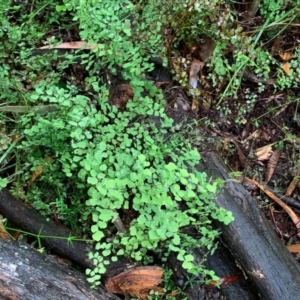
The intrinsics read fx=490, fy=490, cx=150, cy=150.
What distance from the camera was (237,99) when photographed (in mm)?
2979

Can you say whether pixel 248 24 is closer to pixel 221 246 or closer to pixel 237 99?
pixel 237 99

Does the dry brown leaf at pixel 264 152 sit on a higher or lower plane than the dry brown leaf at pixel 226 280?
higher

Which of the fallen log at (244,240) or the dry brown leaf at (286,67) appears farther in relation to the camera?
the dry brown leaf at (286,67)

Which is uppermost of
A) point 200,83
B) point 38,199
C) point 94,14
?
point 94,14

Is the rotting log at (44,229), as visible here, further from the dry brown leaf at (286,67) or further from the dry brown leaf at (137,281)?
the dry brown leaf at (286,67)

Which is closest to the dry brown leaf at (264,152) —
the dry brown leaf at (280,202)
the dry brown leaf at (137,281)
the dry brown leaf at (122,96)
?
the dry brown leaf at (280,202)

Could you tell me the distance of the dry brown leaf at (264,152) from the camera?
9.64ft

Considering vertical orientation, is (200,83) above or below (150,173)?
Answer: above

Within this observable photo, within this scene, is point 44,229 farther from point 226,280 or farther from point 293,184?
point 293,184

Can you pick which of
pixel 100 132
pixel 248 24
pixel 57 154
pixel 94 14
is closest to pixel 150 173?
pixel 100 132

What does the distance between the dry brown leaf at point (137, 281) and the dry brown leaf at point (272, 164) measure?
37.3 inches

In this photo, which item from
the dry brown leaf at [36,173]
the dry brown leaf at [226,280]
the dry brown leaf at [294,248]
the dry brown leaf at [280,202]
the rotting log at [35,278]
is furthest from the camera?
the dry brown leaf at [280,202]

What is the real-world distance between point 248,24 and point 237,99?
1.63 feet

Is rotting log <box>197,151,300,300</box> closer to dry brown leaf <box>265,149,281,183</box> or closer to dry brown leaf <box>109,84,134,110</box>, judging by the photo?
dry brown leaf <box>265,149,281,183</box>
